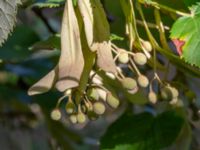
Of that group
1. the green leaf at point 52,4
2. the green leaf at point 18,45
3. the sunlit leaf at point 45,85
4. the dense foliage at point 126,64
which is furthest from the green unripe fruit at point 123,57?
the green leaf at point 18,45

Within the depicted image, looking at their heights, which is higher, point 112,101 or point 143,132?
point 112,101

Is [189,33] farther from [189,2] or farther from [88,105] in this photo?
[88,105]

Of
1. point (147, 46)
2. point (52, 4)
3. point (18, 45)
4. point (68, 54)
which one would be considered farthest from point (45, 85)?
point (18, 45)

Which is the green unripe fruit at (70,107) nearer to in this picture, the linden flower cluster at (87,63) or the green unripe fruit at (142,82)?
the linden flower cluster at (87,63)

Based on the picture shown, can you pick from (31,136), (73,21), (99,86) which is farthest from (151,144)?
(31,136)

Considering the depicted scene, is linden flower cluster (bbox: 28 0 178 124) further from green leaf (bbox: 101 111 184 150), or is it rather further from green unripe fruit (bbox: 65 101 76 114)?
green leaf (bbox: 101 111 184 150)

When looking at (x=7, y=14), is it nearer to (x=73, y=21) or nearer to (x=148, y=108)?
(x=73, y=21)
